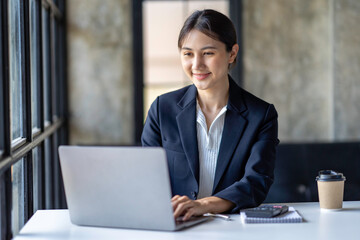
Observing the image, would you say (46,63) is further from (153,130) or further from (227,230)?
(227,230)

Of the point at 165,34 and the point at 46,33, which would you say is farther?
the point at 165,34

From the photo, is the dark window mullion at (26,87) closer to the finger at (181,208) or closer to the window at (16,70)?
the window at (16,70)

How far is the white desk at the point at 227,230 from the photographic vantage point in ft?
5.69

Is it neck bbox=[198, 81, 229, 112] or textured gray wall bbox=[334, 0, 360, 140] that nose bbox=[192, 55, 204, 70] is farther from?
textured gray wall bbox=[334, 0, 360, 140]

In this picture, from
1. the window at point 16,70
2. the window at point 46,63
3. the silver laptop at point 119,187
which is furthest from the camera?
the window at point 46,63

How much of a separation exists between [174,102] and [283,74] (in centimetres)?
397

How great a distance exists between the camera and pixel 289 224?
187 cm

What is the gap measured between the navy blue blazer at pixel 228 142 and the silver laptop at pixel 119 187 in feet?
1.43

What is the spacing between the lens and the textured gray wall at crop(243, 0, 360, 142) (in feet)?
19.9

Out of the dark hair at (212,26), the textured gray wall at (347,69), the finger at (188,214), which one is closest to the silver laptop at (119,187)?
the finger at (188,214)

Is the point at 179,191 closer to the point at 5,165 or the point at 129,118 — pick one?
the point at 5,165

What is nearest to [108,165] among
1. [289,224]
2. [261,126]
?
[289,224]

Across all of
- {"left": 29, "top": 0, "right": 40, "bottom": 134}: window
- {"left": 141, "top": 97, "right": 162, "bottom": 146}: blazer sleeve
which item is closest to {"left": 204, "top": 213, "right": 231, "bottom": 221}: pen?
{"left": 141, "top": 97, "right": 162, "bottom": 146}: blazer sleeve

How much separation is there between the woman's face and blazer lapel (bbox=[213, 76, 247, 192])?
0.44 feet
